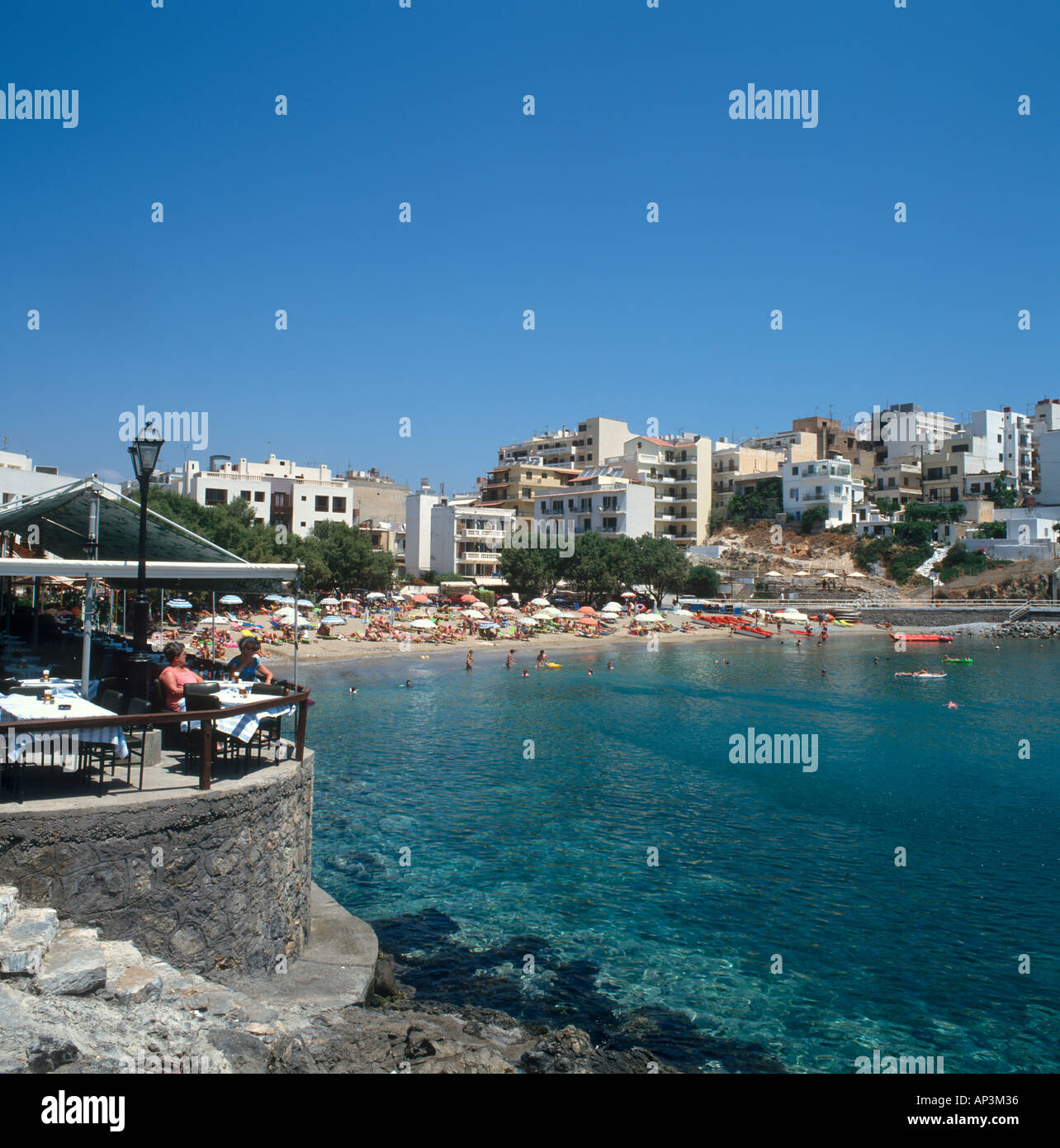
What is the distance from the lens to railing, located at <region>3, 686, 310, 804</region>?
7.45 metres

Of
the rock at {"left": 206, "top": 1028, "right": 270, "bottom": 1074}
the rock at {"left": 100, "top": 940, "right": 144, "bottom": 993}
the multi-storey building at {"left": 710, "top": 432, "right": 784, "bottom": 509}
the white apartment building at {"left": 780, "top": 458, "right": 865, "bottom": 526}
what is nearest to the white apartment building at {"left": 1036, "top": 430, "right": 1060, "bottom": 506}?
the white apartment building at {"left": 780, "top": 458, "right": 865, "bottom": 526}

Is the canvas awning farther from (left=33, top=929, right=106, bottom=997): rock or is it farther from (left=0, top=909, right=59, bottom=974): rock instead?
(left=33, top=929, right=106, bottom=997): rock

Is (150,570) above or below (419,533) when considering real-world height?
below

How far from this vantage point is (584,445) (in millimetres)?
107188

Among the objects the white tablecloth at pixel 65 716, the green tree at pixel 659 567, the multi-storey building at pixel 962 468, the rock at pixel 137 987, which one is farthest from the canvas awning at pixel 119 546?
the multi-storey building at pixel 962 468

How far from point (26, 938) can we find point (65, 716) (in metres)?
2.52

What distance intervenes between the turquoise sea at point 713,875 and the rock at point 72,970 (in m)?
5.41

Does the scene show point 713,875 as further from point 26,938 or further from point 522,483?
point 522,483

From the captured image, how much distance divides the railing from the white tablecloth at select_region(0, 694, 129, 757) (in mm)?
35

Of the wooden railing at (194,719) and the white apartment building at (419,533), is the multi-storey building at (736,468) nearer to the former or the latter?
the white apartment building at (419,533)

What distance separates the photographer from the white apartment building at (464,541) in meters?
81.2

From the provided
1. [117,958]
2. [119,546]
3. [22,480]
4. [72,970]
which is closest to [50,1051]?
[72,970]

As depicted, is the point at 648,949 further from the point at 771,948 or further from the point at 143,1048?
the point at 143,1048
